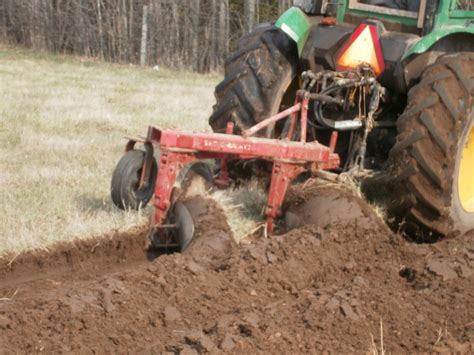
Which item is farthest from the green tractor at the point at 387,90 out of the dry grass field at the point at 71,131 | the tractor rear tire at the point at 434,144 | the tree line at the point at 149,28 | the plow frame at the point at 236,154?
the tree line at the point at 149,28

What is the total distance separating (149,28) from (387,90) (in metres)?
14.8

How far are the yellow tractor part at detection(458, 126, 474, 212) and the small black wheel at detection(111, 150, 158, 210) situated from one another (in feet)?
6.69

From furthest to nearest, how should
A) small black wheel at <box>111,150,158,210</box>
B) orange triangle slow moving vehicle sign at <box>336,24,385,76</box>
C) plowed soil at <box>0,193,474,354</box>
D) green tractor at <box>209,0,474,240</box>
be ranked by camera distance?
orange triangle slow moving vehicle sign at <box>336,24,385,76</box>, small black wheel at <box>111,150,158,210</box>, green tractor at <box>209,0,474,240</box>, plowed soil at <box>0,193,474,354</box>

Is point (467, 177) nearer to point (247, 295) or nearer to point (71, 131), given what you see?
point (247, 295)

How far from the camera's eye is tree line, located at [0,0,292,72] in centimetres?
1945

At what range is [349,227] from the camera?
188 inches

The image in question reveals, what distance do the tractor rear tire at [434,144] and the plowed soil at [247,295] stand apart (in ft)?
0.83

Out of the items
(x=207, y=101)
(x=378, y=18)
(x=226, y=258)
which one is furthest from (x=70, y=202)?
(x=207, y=101)

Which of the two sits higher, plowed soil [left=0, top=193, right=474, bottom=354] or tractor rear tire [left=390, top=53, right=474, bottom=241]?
tractor rear tire [left=390, top=53, right=474, bottom=241]

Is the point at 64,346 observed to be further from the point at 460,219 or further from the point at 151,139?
the point at 460,219

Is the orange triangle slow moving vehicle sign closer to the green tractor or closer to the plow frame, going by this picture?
the green tractor

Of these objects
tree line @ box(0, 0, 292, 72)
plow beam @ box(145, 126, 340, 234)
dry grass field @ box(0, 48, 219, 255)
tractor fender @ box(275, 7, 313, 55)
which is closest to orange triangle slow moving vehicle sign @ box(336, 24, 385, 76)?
tractor fender @ box(275, 7, 313, 55)

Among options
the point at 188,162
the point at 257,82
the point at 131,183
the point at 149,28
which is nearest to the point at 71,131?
the point at 257,82

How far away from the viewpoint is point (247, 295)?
157 inches
